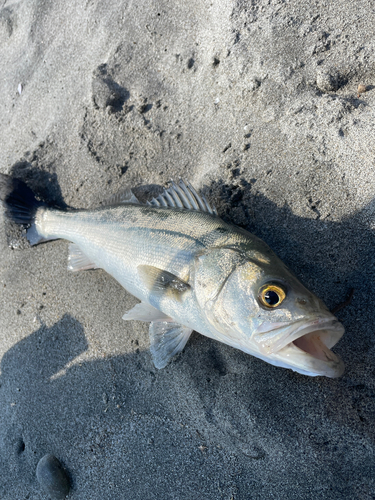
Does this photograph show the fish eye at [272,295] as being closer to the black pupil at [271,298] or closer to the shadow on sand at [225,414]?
the black pupil at [271,298]

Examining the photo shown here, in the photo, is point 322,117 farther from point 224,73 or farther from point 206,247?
point 206,247

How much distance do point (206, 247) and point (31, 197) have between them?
2.15 metres

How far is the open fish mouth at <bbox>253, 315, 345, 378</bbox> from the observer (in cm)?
151

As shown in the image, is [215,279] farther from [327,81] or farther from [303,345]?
[327,81]

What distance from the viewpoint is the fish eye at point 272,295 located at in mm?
1659

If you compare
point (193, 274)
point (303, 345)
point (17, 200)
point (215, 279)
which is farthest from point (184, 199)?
point (17, 200)

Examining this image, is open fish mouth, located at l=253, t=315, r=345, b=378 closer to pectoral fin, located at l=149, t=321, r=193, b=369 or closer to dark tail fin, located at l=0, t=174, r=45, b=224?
pectoral fin, located at l=149, t=321, r=193, b=369

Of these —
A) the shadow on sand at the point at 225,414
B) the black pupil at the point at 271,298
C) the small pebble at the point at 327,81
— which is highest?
the small pebble at the point at 327,81

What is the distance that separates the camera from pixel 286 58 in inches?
97.8

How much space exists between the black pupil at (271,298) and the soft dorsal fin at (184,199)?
2.73ft

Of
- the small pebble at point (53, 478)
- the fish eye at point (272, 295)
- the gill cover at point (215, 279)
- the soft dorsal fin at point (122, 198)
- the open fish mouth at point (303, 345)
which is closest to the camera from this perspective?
the open fish mouth at point (303, 345)

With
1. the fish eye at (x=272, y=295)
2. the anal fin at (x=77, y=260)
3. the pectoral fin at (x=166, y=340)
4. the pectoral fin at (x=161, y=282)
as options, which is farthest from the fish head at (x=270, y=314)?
the anal fin at (x=77, y=260)

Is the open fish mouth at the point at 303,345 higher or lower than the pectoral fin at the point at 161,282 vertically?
higher

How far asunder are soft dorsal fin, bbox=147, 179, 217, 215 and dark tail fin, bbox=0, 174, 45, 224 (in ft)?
4.86
